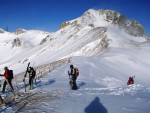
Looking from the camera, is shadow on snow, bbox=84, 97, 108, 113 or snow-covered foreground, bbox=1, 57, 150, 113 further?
snow-covered foreground, bbox=1, 57, 150, 113

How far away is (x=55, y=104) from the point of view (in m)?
17.8

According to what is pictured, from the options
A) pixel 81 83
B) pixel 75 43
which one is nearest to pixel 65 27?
pixel 75 43

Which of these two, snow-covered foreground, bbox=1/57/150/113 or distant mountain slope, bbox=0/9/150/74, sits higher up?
distant mountain slope, bbox=0/9/150/74

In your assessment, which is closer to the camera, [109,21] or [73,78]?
[73,78]

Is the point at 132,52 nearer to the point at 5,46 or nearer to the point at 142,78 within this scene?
the point at 142,78

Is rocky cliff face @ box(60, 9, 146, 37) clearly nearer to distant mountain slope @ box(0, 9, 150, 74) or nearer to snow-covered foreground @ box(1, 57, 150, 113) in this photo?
distant mountain slope @ box(0, 9, 150, 74)

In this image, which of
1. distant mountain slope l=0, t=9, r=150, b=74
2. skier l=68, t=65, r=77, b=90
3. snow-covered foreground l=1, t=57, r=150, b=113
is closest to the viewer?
snow-covered foreground l=1, t=57, r=150, b=113

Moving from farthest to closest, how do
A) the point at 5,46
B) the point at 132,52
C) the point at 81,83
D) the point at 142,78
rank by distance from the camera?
1. the point at 5,46
2. the point at 132,52
3. the point at 142,78
4. the point at 81,83

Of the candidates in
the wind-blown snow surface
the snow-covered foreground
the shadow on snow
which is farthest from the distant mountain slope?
the shadow on snow

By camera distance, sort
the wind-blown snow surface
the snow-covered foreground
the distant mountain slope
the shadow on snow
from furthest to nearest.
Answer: the distant mountain slope → the wind-blown snow surface → the snow-covered foreground → the shadow on snow

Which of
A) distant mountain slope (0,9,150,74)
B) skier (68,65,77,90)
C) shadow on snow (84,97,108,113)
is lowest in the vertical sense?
shadow on snow (84,97,108,113)

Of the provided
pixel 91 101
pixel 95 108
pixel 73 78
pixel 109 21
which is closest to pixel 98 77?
pixel 73 78

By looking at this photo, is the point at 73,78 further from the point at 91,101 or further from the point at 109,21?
the point at 109,21

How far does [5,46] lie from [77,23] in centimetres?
7678
